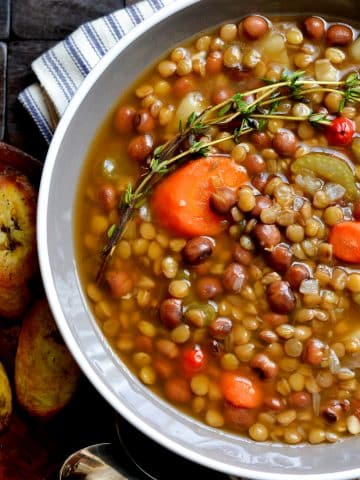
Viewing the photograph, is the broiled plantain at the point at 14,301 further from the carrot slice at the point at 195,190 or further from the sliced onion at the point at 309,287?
the sliced onion at the point at 309,287

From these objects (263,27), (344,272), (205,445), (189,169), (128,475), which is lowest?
(128,475)

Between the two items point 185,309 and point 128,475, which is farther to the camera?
point 128,475

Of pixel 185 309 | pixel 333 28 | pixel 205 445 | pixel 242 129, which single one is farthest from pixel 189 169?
pixel 205 445

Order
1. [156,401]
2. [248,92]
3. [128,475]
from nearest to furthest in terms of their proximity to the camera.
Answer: [248,92] → [156,401] → [128,475]

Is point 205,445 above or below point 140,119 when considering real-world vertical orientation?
below

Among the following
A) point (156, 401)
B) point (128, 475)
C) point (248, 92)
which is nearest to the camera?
point (248, 92)

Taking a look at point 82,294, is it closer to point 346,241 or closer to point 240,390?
point 240,390

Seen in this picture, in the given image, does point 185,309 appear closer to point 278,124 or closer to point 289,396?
point 289,396
